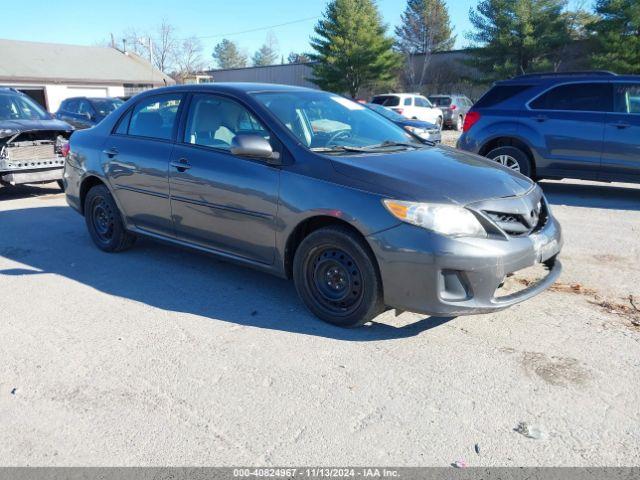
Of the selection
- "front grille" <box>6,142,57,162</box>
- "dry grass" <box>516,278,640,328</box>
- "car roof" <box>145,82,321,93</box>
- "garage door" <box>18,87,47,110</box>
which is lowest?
"dry grass" <box>516,278,640,328</box>

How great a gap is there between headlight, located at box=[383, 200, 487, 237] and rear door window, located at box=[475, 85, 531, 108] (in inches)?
245

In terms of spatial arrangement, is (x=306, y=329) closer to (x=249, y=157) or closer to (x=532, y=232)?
(x=249, y=157)

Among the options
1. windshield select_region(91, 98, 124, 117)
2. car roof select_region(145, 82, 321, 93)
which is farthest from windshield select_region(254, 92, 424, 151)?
windshield select_region(91, 98, 124, 117)

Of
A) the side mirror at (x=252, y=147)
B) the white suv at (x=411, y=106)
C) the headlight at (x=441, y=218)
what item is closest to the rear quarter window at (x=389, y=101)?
the white suv at (x=411, y=106)

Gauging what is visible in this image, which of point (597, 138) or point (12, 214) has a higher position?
point (597, 138)

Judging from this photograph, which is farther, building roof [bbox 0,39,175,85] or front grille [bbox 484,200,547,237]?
building roof [bbox 0,39,175,85]

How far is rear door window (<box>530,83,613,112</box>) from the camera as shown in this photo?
833cm

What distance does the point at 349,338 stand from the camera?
382 centimetres

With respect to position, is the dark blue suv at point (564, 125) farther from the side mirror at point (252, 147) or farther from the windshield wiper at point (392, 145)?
the side mirror at point (252, 147)

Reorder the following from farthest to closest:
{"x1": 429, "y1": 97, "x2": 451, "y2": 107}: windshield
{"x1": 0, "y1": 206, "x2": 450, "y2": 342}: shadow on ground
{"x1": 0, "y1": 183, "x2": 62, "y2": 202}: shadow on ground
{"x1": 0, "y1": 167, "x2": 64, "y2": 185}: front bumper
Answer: {"x1": 429, "y1": 97, "x2": 451, "y2": 107}: windshield
{"x1": 0, "y1": 183, "x2": 62, "y2": 202}: shadow on ground
{"x1": 0, "y1": 167, "x2": 64, "y2": 185}: front bumper
{"x1": 0, "y1": 206, "x2": 450, "y2": 342}: shadow on ground

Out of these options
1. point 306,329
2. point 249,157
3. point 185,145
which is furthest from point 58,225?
point 306,329

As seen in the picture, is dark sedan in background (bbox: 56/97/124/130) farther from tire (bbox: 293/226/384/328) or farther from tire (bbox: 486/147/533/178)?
tire (bbox: 293/226/384/328)

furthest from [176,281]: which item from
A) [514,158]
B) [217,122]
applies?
[514,158]

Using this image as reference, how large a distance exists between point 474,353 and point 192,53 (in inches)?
2754
